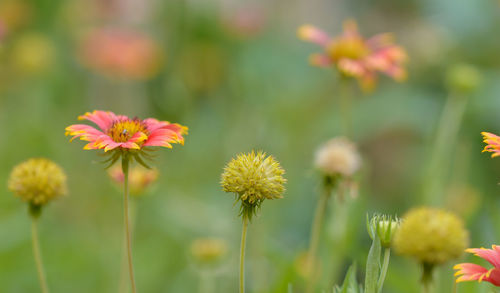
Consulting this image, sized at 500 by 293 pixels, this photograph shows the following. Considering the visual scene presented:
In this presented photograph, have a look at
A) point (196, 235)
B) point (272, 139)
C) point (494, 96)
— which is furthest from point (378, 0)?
point (196, 235)

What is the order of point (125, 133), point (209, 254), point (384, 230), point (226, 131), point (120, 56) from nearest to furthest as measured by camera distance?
point (384, 230) → point (125, 133) → point (209, 254) → point (226, 131) → point (120, 56)

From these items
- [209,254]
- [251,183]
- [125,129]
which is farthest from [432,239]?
[209,254]

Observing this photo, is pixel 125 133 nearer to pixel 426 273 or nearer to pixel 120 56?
pixel 426 273

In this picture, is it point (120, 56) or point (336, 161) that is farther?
point (120, 56)

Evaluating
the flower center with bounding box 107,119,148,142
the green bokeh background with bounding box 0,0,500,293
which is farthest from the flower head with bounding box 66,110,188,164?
the green bokeh background with bounding box 0,0,500,293

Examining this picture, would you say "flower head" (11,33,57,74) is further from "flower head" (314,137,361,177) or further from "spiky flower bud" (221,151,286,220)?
"spiky flower bud" (221,151,286,220)

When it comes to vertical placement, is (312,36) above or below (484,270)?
above
